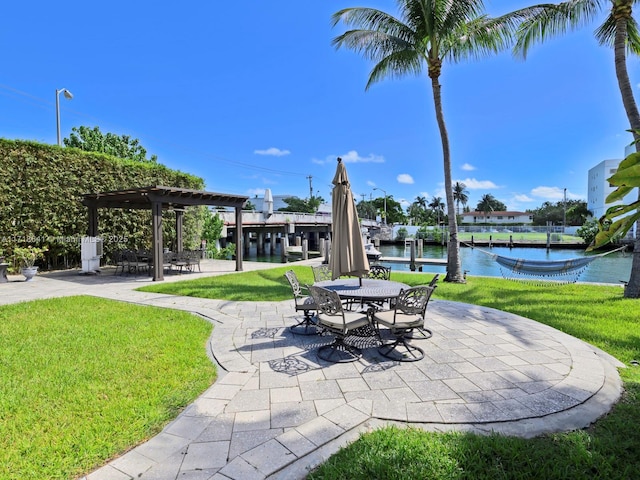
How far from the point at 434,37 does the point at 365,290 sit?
848 cm

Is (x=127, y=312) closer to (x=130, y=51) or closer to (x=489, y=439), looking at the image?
(x=489, y=439)

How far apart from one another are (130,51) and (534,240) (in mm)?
41055

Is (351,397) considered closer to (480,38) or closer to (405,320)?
(405,320)

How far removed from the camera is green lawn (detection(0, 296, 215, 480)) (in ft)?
Result: 7.61

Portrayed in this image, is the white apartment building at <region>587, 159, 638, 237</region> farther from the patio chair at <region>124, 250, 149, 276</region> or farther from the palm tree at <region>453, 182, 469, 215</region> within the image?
the patio chair at <region>124, 250, 149, 276</region>

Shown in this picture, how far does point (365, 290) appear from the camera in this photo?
4.71 metres

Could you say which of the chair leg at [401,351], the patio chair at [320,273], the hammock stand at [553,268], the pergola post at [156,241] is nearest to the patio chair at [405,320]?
the chair leg at [401,351]

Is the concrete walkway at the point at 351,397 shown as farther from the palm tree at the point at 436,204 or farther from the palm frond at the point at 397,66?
the palm tree at the point at 436,204

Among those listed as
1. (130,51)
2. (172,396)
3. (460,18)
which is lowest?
(172,396)

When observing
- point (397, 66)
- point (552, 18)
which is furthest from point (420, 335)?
point (552, 18)

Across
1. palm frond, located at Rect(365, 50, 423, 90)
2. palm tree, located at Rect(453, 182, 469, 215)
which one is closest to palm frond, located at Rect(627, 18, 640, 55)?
palm frond, located at Rect(365, 50, 423, 90)

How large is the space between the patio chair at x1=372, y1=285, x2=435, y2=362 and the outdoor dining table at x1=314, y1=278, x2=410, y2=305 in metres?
0.19

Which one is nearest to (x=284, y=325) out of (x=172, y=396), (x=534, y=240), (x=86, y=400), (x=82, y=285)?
(x=172, y=396)

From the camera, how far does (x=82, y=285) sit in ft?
30.6
